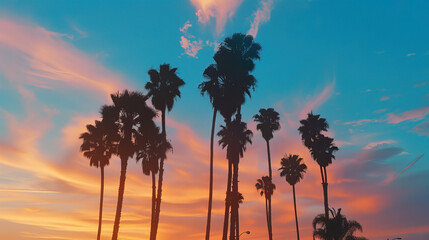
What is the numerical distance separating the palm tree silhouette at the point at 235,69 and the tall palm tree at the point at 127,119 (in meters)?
8.05

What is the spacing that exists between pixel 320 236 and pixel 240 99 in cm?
2043

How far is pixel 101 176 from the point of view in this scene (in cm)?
5147

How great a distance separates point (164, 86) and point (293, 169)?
4017 centimetres

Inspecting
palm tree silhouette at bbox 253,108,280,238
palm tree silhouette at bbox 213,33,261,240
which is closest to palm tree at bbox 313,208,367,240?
palm tree silhouette at bbox 213,33,261,240

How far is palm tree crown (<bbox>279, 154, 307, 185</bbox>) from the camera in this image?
71250 millimetres

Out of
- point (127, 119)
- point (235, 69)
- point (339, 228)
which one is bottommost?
point (339, 228)

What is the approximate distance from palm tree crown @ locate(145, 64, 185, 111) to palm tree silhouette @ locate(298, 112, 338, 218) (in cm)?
2701

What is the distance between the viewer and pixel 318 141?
191ft

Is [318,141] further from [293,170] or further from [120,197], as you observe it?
[120,197]

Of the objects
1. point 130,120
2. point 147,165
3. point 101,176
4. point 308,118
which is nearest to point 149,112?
point 130,120

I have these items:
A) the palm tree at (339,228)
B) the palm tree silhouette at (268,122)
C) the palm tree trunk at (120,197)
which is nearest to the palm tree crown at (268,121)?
the palm tree silhouette at (268,122)

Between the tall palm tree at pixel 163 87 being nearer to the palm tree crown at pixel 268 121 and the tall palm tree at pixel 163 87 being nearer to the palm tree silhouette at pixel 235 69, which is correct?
the palm tree silhouette at pixel 235 69

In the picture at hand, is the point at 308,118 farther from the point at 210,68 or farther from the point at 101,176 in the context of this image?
the point at 101,176

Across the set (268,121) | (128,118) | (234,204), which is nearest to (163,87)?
(128,118)
